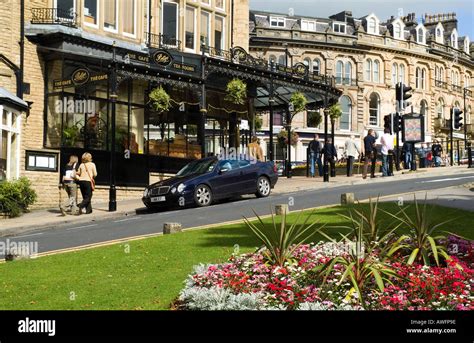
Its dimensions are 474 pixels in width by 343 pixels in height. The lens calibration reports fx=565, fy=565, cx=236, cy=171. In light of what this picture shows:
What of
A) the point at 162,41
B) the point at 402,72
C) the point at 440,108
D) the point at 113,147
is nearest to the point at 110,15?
the point at 162,41

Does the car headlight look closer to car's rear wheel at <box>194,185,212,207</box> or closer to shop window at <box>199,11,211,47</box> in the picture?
car's rear wheel at <box>194,185,212,207</box>

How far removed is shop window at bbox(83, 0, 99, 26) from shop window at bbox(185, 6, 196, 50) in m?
5.50

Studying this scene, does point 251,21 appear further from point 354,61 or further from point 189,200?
point 189,200

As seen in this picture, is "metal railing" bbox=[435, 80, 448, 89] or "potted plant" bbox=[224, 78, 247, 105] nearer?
"potted plant" bbox=[224, 78, 247, 105]

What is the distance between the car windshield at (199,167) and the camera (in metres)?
18.2

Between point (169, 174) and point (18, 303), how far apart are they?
17272 millimetres

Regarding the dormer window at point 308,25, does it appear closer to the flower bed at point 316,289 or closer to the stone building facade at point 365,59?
the stone building facade at point 365,59

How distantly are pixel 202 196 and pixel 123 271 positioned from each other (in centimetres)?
959

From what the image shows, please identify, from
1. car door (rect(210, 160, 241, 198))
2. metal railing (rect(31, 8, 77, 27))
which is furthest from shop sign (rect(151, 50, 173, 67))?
car door (rect(210, 160, 241, 198))

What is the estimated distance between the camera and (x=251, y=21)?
5228 centimetres

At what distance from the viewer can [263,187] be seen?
63.8 ft

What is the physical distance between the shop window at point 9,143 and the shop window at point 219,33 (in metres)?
12.2

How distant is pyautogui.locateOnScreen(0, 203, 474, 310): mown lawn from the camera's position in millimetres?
6543

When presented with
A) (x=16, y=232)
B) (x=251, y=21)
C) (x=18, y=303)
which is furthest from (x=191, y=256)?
(x=251, y=21)
